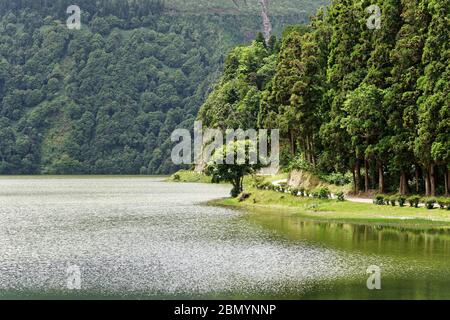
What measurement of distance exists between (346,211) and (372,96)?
12537mm

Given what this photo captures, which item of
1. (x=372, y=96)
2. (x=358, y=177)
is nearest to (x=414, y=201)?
(x=372, y=96)

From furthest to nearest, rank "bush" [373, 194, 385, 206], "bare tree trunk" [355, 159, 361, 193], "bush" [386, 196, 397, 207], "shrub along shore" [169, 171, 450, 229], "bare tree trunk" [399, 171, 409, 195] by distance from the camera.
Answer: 1. "bare tree trunk" [355, 159, 361, 193]
2. "bare tree trunk" [399, 171, 409, 195]
3. "bush" [373, 194, 385, 206]
4. "bush" [386, 196, 397, 207]
5. "shrub along shore" [169, 171, 450, 229]

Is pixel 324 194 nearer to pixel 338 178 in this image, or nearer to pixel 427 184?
pixel 338 178

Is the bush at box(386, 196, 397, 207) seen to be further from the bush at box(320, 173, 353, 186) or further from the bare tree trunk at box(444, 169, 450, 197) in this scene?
the bush at box(320, 173, 353, 186)

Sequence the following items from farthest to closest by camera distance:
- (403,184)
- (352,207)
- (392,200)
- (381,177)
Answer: (381,177)
(403,184)
(352,207)
(392,200)

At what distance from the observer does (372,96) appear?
81250 mm

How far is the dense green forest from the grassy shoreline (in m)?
5.32

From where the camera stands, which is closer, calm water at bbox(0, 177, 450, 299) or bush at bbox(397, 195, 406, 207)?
calm water at bbox(0, 177, 450, 299)

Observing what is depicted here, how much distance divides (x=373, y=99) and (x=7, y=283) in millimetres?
49950

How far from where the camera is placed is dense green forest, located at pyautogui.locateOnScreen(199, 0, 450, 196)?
73.7m

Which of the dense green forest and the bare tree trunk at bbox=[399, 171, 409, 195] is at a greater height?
the dense green forest

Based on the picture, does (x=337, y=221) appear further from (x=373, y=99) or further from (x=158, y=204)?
(x=158, y=204)

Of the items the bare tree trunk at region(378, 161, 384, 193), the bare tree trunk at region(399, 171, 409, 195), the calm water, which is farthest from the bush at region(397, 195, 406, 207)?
the calm water
